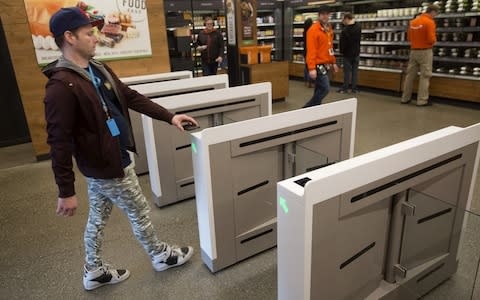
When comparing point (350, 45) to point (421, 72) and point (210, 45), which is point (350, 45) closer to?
point (421, 72)

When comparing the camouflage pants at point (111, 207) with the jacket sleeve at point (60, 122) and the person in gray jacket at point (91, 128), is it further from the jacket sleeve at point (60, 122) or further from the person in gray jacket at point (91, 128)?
the jacket sleeve at point (60, 122)

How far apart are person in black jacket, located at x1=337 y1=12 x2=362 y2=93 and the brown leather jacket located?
6256 mm

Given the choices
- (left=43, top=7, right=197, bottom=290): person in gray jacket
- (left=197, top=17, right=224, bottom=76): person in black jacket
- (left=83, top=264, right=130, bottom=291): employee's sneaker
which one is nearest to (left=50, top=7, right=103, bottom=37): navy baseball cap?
(left=43, top=7, right=197, bottom=290): person in gray jacket

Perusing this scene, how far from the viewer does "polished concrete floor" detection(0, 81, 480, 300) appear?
192 cm

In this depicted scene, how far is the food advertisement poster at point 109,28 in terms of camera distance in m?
3.84

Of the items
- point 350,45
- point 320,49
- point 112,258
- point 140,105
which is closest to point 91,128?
point 140,105

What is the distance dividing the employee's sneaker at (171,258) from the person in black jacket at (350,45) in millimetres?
6077

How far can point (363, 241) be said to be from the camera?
1529mm

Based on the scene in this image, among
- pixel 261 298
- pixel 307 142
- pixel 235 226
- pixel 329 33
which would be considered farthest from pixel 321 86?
pixel 261 298

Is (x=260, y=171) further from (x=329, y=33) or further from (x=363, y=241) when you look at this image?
(x=329, y=33)

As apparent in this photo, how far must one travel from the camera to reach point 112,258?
230 centimetres

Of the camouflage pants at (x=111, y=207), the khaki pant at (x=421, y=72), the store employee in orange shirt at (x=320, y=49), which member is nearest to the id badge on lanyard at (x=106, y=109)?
the camouflage pants at (x=111, y=207)

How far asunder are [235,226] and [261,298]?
1.42 ft

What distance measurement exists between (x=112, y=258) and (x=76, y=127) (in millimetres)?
1105
